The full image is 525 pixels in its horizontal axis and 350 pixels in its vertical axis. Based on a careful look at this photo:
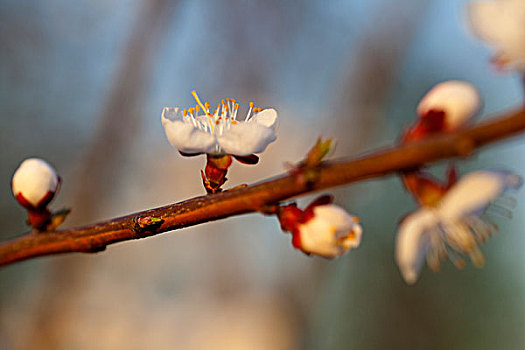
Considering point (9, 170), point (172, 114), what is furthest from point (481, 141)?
point (9, 170)

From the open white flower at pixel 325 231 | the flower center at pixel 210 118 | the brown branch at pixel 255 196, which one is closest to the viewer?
the brown branch at pixel 255 196

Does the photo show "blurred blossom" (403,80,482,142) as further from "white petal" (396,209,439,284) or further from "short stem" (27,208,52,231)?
"short stem" (27,208,52,231)

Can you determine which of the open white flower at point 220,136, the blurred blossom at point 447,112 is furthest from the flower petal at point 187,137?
the blurred blossom at point 447,112

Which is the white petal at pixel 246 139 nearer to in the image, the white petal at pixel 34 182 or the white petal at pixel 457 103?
the white petal at pixel 457 103

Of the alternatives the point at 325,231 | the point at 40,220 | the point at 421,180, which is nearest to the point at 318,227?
the point at 325,231

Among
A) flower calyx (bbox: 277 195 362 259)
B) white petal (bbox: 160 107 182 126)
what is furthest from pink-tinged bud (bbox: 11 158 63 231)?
flower calyx (bbox: 277 195 362 259)
